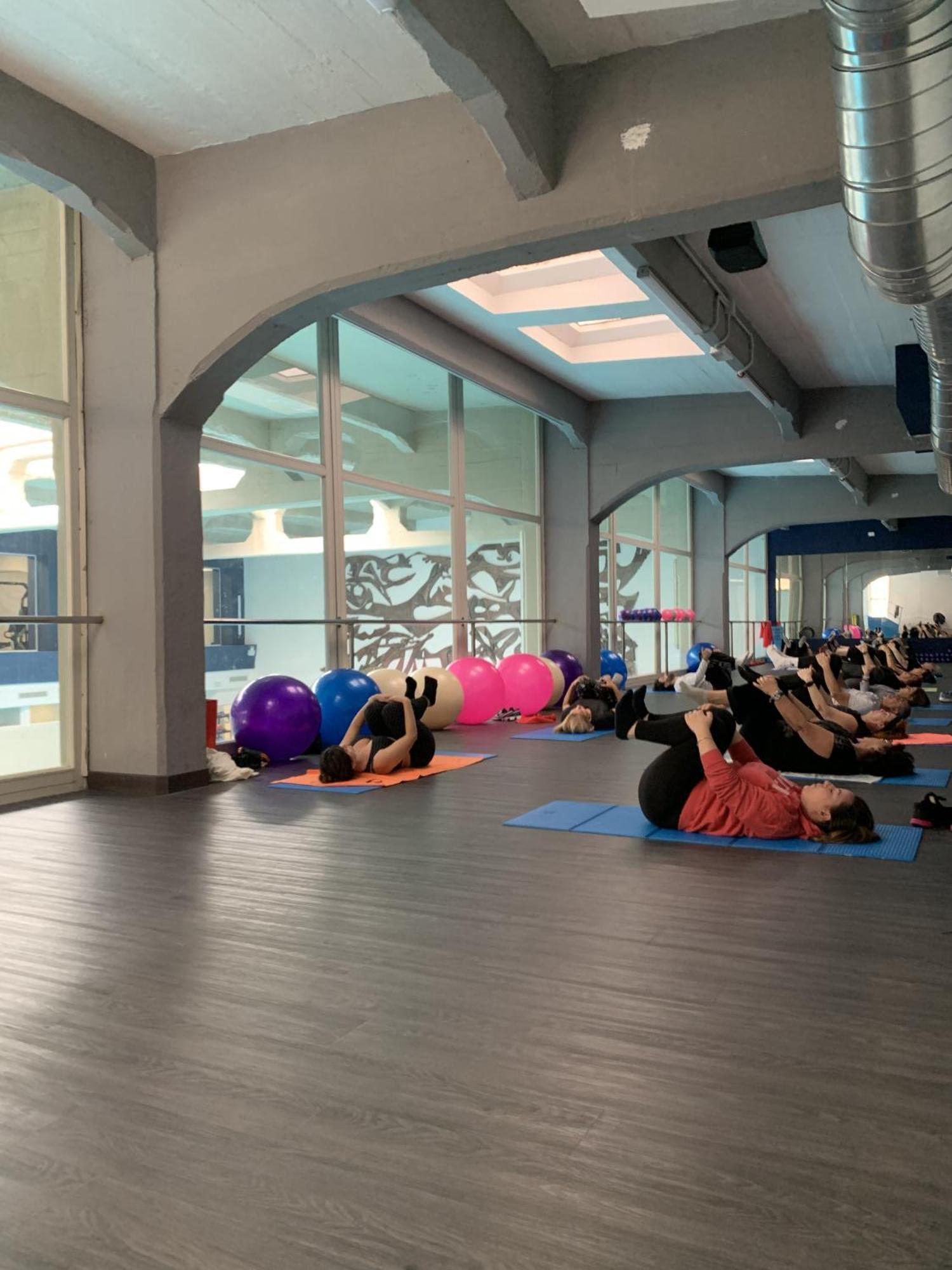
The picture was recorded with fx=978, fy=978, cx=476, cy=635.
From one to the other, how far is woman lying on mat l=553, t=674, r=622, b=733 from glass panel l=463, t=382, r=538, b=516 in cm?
245

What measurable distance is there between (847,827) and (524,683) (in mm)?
5528

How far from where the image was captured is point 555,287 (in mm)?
8164

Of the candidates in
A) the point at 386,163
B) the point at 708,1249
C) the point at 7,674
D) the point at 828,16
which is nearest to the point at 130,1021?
the point at 708,1249

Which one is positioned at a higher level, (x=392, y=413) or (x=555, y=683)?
(x=392, y=413)

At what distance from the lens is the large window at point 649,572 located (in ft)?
Result: 47.7

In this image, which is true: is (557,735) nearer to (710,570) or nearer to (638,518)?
(638,518)

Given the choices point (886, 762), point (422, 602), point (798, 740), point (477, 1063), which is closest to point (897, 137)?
point (477, 1063)

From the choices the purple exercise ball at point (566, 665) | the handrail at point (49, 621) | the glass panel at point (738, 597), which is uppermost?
the glass panel at point (738, 597)

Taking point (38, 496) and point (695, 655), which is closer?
point (38, 496)

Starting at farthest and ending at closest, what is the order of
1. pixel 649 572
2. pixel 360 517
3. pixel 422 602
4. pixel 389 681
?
1. pixel 649 572
2. pixel 422 602
3. pixel 360 517
4. pixel 389 681

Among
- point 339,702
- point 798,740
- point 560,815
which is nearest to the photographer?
point 560,815

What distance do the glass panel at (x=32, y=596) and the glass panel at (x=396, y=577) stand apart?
8.95ft

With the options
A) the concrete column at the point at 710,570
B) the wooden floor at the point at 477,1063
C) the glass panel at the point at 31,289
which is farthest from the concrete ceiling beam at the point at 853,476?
the wooden floor at the point at 477,1063

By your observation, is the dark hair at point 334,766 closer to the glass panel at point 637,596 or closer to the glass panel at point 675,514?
the glass panel at point 637,596
